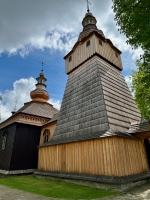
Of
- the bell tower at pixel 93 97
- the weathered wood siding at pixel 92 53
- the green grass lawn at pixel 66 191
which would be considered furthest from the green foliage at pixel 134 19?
the green grass lawn at pixel 66 191

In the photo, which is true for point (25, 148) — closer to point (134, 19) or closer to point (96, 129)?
point (96, 129)

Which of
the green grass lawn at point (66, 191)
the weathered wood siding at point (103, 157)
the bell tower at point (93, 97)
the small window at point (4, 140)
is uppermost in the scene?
the bell tower at point (93, 97)

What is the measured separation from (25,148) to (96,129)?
8.89 metres

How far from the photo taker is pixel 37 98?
2166 centimetres

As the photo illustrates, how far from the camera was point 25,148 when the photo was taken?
47.0 ft

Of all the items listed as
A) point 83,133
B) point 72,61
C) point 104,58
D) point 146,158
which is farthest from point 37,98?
point 146,158

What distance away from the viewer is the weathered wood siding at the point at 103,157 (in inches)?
285

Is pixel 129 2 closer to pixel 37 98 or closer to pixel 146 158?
pixel 146 158

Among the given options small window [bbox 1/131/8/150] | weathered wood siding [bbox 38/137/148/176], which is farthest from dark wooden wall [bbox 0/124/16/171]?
weathered wood siding [bbox 38/137/148/176]

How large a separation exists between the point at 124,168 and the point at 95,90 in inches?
226

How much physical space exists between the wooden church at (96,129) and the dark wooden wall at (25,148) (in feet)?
3.49

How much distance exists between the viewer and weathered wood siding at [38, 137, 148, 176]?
7250 millimetres

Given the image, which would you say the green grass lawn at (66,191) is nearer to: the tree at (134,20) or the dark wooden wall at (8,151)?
the dark wooden wall at (8,151)

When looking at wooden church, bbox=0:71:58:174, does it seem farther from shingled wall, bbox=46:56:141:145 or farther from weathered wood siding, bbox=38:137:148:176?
weathered wood siding, bbox=38:137:148:176
